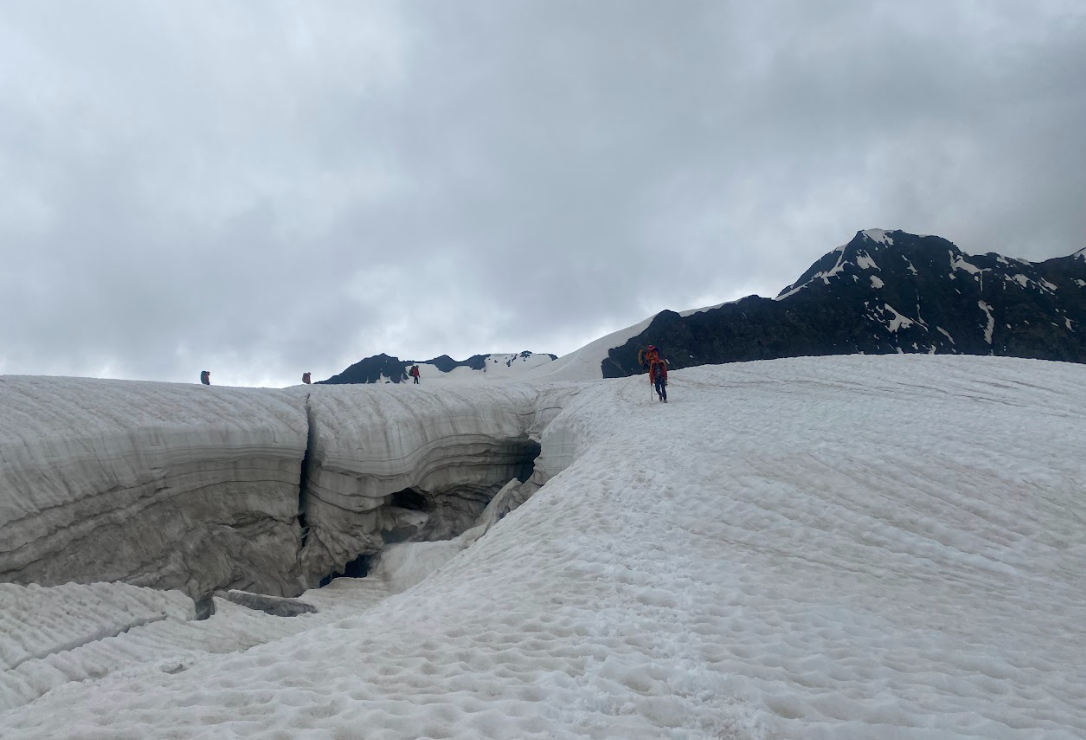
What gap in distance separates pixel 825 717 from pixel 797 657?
3.32 ft

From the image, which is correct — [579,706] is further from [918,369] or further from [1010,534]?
[918,369]

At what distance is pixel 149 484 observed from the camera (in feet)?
50.8

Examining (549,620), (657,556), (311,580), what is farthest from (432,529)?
(549,620)

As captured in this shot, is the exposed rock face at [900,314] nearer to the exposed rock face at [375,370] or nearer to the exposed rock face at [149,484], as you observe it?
the exposed rock face at [375,370]

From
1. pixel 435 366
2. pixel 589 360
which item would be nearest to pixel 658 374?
pixel 589 360

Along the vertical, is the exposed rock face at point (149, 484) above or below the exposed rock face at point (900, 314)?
below

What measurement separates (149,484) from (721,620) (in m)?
14.0

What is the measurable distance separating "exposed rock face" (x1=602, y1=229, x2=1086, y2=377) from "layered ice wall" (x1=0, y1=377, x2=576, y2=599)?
141ft

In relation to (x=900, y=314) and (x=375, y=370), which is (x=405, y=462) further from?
(x=900, y=314)

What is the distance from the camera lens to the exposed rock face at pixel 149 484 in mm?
13305

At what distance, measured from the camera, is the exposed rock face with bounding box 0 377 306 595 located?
13305 mm

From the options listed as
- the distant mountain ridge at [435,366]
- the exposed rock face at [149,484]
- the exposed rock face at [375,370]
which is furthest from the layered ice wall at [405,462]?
the exposed rock face at [375,370]

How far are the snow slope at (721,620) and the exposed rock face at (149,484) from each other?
382 cm

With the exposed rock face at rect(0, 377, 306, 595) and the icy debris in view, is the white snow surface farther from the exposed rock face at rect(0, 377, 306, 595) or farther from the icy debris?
the icy debris
